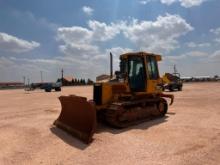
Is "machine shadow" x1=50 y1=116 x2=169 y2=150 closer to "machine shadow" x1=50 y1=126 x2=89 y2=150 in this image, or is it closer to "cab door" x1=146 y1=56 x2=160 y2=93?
"machine shadow" x1=50 y1=126 x2=89 y2=150

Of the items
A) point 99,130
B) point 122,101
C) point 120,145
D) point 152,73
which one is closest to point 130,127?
point 122,101

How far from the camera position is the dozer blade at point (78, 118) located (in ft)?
30.7

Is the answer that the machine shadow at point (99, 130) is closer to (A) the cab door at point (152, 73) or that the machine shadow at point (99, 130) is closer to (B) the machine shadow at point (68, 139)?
(B) the machine shadow at point (68, 139)

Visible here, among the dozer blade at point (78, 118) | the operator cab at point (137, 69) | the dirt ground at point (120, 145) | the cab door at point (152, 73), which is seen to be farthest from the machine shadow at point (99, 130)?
the operator cab at point (137, 69)

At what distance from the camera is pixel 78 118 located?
1041 cm

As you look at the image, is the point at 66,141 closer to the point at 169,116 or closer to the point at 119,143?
the point at 119,143

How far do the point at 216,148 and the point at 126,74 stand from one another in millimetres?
5548

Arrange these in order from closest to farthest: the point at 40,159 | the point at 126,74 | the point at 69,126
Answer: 1. the point at 40,159
2. the point at 69,126
3. the point at 126,74

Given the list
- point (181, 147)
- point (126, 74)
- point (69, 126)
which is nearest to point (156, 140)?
point (181, 147)

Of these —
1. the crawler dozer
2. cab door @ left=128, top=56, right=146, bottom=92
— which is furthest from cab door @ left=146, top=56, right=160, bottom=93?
cab door @ left=128, top=56, right=146, bottom=92

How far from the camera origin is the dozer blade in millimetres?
9360

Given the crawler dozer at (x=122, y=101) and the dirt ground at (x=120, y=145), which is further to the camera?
the crawler dozer at (x=122, y=101)

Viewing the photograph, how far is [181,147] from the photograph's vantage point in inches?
322

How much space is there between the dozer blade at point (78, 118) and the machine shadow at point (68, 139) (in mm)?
139
